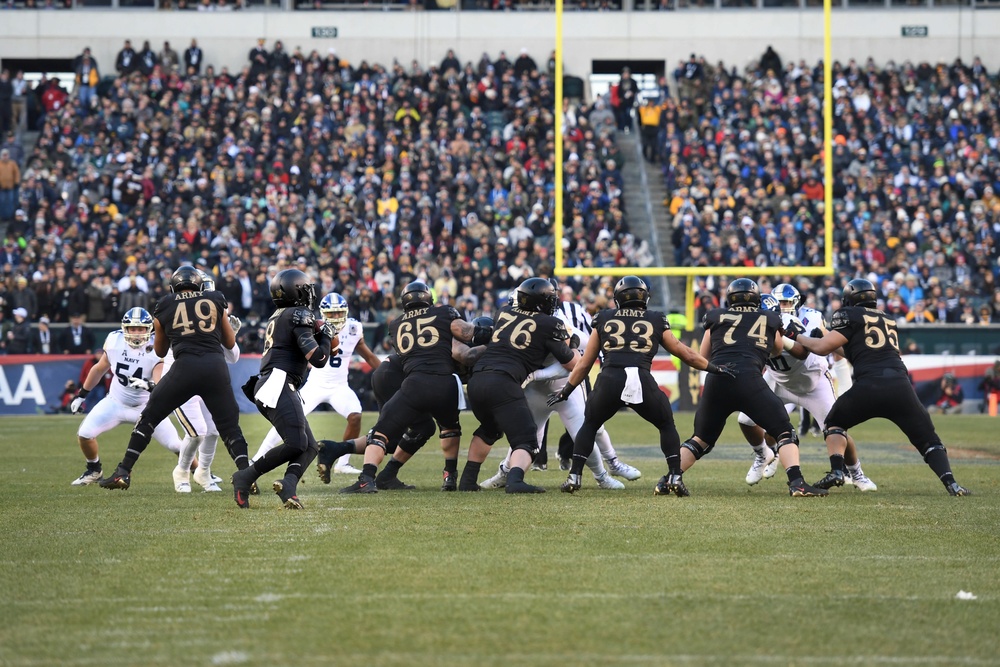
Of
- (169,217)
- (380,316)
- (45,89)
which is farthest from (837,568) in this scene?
(45,89)

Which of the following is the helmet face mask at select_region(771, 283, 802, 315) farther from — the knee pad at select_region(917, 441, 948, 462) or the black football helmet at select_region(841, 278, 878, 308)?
the knee pad at select_region(917, 441, 948, 462)

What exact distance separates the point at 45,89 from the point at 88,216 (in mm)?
6072

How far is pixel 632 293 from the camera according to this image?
1007 centimetres

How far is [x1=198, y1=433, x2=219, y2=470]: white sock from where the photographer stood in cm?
1035

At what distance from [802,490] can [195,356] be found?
14.4 feet

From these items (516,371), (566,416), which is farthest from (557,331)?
(566,416)

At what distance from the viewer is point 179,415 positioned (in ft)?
33.9

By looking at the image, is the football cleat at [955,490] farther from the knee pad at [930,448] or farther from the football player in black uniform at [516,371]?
the football player in black uniform at [516,371]

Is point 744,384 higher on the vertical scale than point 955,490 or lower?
higher

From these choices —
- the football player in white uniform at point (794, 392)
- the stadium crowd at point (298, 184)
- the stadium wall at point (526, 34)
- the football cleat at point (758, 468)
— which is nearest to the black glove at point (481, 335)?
the football player in white uniform at point (794, 392)

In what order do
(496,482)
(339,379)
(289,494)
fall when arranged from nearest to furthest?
(289,494), (496,482), (339,379)

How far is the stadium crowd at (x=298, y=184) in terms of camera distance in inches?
922

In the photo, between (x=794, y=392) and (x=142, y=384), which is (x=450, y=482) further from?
(x=794, y=392)

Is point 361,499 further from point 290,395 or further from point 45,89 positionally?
point 45,89
